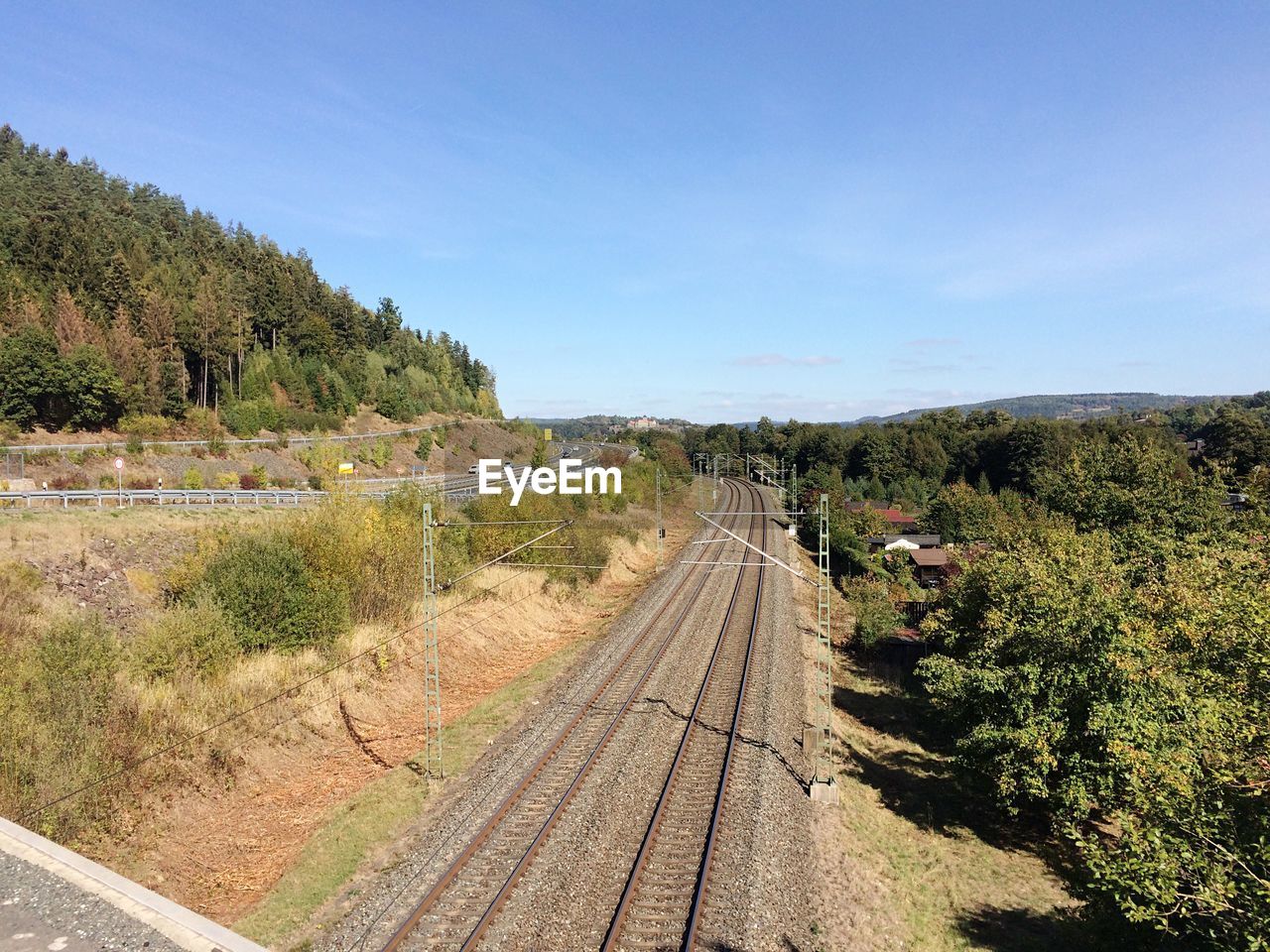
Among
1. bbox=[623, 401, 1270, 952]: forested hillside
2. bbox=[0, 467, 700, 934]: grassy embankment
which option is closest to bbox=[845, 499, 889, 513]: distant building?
bbox=[623, 401, 1270, 952]: forested hillside

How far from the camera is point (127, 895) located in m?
8.80

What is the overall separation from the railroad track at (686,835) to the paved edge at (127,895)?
16.6 feet

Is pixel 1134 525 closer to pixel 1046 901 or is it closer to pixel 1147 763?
pixel 1046 901

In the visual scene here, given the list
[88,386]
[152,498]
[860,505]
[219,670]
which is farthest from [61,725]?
[860,505]

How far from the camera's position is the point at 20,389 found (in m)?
43.4

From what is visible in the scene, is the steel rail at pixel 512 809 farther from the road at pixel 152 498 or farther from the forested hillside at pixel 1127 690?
the road at pixel 152 498

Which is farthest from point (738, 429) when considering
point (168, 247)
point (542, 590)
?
point (542, 590)

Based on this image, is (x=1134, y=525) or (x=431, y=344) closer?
(x=1134, y=525)

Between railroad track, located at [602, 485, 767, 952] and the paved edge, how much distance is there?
506 centimetres

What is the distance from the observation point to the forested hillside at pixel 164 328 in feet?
153

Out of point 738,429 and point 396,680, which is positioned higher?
point 738,429

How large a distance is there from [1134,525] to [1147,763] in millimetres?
23644

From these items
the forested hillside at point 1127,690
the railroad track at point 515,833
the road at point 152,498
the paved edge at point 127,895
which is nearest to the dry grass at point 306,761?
the paved edge at point 127,895

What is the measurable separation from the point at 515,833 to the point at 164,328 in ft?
210
